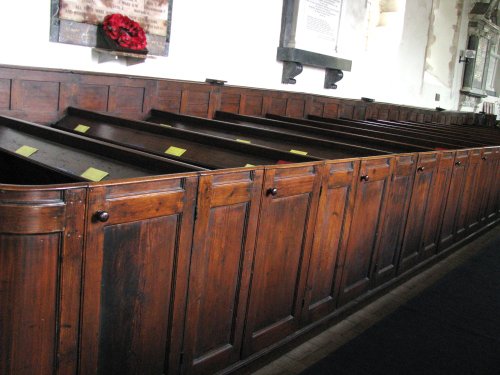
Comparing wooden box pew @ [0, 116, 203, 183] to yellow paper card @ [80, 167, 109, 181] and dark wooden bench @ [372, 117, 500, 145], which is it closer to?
yellow paper card @ [80, 167, 109, 181]

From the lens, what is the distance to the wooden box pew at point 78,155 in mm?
2236

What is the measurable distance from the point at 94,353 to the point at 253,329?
3.05ft

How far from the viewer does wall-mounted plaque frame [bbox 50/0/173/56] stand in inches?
172

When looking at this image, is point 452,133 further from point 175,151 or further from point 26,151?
point 26,151

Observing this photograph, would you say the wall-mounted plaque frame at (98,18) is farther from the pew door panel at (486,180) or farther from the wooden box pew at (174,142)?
the pew door panel at (486,180)

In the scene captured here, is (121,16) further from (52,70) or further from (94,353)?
(94,353)

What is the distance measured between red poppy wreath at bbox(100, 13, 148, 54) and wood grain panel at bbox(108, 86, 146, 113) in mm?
350

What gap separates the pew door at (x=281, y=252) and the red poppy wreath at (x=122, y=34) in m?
2.76

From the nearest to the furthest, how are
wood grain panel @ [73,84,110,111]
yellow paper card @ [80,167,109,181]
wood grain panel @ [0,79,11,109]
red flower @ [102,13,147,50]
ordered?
yellow paper card @ [80,167,109,181] < wood grain panel @ [0,79,11,109] < wood grain panel @ [73,84,110,111] < red flower @ [102,13,147,50]

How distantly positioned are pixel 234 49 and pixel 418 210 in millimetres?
3385

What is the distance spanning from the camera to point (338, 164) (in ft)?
9.00

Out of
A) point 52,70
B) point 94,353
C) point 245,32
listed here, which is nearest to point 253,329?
point 94,353

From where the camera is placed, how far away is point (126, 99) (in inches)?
187

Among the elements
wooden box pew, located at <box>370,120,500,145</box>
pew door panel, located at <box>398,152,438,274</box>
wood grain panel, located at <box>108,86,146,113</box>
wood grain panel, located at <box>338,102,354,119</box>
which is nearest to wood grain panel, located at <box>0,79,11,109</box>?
wood grain panel, located at <box>108,86,146,113</box>
